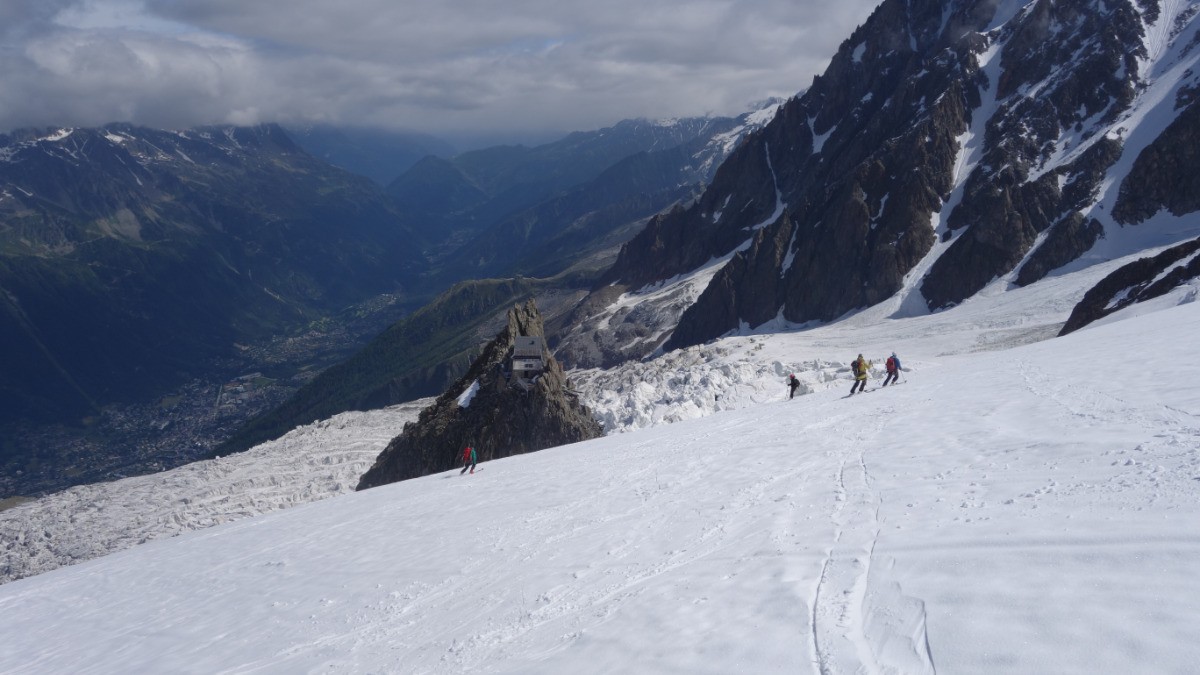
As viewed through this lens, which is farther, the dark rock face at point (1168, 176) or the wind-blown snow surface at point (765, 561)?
the dark rock face at point (1168, 176)

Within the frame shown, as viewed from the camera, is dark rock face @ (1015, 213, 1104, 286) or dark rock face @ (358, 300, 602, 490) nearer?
dark rock face @ (358, 300, 602, 490)

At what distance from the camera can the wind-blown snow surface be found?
8.44m

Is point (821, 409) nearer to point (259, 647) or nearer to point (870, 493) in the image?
point (870, 493)

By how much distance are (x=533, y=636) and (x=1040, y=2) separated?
454 ft

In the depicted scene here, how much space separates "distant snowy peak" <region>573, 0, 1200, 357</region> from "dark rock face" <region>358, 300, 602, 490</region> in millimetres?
61440

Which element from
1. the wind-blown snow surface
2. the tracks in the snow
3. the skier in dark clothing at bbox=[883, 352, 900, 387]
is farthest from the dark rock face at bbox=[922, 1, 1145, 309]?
the tracks in the snow

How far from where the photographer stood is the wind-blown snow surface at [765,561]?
8.44 meters

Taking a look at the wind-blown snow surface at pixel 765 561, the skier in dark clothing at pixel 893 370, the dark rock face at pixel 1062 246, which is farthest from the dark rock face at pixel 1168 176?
the skier in dark clothing at pixel 893 370

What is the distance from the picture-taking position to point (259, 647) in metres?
14.9

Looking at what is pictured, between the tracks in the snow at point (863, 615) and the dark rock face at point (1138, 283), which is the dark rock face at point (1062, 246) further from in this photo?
the tracks in the snow at point (863, 615)

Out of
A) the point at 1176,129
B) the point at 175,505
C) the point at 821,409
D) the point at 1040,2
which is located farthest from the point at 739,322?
the point at 821,409

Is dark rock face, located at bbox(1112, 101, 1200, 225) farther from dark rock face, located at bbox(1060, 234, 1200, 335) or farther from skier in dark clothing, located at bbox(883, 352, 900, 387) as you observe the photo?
skier in dark clothing, located at bbox(883, 352, 900, 387)

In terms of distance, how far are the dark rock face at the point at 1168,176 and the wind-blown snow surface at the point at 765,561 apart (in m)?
71.5

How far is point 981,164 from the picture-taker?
347ft
